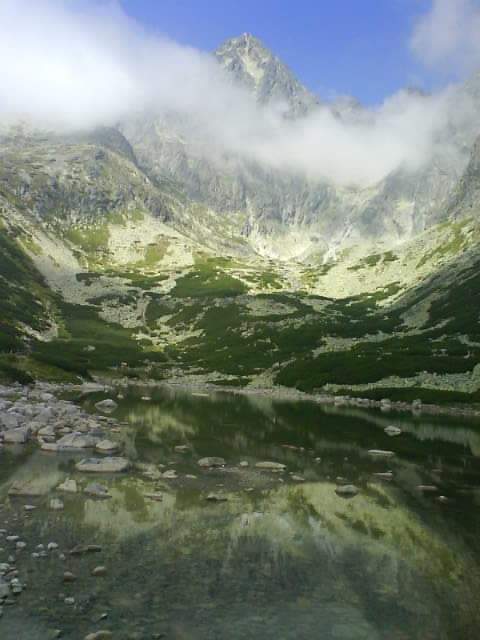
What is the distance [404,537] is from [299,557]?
508cm

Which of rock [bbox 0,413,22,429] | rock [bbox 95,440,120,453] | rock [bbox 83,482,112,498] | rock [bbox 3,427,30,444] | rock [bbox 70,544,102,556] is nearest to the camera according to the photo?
rock [bbox 70,544,102,556]

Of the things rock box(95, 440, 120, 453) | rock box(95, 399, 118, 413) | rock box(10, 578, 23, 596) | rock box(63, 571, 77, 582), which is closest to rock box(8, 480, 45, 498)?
rock box(63, 571, 77, 582)

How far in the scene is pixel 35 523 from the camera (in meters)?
19.7

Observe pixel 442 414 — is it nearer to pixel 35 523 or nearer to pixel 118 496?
pixel 118 496

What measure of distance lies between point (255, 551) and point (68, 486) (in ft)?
32.9

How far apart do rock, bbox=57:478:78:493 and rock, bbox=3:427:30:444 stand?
411 inches

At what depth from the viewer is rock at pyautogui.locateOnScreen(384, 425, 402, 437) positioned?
162 ft

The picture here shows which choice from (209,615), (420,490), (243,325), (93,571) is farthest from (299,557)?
(243,325)

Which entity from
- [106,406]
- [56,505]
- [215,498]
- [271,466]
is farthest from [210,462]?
[106,406]

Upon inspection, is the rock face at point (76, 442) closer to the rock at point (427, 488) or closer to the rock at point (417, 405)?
the rock at point (427, 488)

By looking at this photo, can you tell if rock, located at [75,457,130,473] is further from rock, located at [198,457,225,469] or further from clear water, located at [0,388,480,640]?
rock, located at [198,457,225,469]

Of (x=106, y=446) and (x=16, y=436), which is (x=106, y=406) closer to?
(x=16, y=436)

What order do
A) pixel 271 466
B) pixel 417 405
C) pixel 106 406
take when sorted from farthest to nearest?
pixel 417 405 → pixel 106 406 → pixel 271 466

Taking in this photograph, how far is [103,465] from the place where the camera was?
29.1 metres
